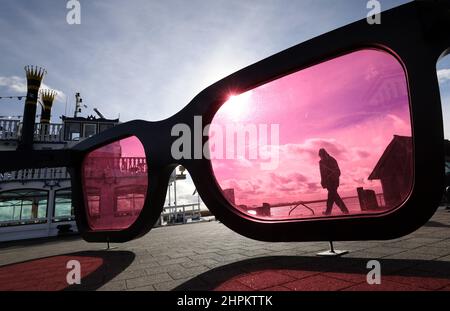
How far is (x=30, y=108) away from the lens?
13695mm

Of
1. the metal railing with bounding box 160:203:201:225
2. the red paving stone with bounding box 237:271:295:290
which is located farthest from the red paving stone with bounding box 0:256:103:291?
the metal railing with bounding box 160:203:201:225

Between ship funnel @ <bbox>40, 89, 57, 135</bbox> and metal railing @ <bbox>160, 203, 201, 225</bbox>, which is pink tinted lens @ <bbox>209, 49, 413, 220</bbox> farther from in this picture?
ship funnel @ <bbox>40, 89, 57, 135</bbox>

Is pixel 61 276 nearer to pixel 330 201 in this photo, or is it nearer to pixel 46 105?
pixel 330 201

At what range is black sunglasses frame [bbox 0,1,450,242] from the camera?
4.32ft

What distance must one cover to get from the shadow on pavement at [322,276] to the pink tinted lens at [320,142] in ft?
1.20

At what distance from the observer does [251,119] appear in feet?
6.50

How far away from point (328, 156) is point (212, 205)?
95 centimetres

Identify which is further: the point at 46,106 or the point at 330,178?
the point at 46,106

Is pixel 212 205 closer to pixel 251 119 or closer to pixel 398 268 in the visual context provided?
pixel 251 119

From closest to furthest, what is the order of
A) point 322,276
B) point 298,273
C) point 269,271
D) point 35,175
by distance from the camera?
point 322,276 → point 298,273 → point 269,271 → point 35,175

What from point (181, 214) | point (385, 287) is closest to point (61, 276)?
point (385, 287)

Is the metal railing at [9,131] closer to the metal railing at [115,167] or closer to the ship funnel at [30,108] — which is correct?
the ship funnel at [30,108]

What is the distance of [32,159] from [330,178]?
11.5 feet
